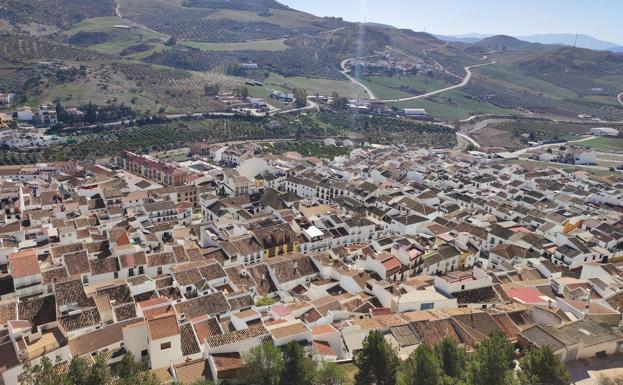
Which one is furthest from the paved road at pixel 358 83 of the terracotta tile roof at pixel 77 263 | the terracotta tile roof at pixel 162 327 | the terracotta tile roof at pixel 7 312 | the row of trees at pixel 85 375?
the row of trees at pixel 85 375

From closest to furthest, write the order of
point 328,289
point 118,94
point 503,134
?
point 328,289, point 118,94, point 503,134

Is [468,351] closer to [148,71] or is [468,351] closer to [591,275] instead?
[591,275]

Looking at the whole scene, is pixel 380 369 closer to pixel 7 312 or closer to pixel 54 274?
pixel 7 312

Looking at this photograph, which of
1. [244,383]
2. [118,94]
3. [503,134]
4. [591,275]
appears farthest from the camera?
[503,134]

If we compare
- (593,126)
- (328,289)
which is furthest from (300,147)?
(593,126)

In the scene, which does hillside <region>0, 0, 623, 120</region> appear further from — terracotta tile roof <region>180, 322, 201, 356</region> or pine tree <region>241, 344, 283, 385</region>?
pine tree <region>241, 344, 283, 385</region>

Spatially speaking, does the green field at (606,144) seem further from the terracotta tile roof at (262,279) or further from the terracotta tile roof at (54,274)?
the terracotta tile roof at (54,274)
